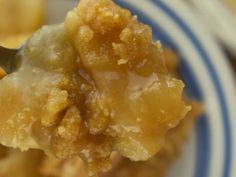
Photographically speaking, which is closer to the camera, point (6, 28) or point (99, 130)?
point (99, 130)

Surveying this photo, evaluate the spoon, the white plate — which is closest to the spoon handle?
the spoon

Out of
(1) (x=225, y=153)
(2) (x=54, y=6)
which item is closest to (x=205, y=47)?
(1) (x=225, y=153)

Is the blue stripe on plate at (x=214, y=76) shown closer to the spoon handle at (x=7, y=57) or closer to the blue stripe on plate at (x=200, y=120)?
the blue stripe on plate at (x=200, y=120)

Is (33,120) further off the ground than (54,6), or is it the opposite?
(33,120)

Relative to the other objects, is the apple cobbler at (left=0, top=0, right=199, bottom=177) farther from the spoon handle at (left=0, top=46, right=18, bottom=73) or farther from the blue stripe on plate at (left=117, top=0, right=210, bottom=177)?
the blue stripe on plate at (left=117, top=0, right=210, bottom=177)

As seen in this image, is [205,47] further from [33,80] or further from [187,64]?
[33,80]

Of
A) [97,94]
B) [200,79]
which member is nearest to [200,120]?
[200,79]

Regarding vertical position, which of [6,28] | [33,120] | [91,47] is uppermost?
[91,47]
